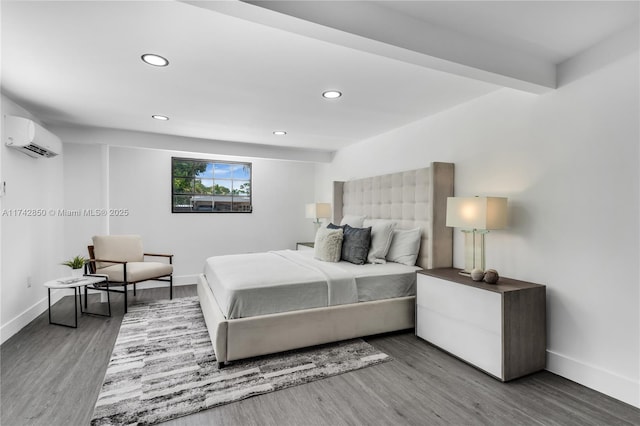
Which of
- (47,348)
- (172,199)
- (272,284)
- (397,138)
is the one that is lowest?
(47,348)

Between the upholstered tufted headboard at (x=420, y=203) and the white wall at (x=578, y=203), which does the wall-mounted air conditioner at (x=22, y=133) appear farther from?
the white wall at (x=578, y=203)

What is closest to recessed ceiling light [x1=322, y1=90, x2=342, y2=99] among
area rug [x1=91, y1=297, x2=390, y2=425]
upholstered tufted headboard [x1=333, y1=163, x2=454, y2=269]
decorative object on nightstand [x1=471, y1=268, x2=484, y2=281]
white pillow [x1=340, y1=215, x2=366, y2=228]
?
upholstered tufted headboard [x1=333, y1=163, x2=454, y2=269]

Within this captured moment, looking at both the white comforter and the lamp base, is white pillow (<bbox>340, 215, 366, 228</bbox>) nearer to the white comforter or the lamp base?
the white comforter

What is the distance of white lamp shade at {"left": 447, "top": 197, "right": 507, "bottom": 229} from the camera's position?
2.52m

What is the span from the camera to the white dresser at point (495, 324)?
226 cm

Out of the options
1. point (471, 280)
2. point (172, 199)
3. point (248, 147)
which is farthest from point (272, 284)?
point (172, 199)

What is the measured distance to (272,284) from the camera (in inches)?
106

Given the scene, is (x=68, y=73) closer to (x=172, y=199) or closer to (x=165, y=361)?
(x=165, y=361)

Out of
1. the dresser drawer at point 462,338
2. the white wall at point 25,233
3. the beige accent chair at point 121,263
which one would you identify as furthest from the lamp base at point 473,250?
the white wall at point 25,233

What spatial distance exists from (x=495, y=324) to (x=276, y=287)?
5.57 ft

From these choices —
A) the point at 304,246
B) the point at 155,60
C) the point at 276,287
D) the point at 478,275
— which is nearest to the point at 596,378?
the point at 478,275

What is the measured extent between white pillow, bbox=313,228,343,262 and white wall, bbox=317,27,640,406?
60.1 inches

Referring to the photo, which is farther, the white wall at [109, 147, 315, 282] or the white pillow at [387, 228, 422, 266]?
the white wall at [109, 147, 315, 282]

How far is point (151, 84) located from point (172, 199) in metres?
2.84
